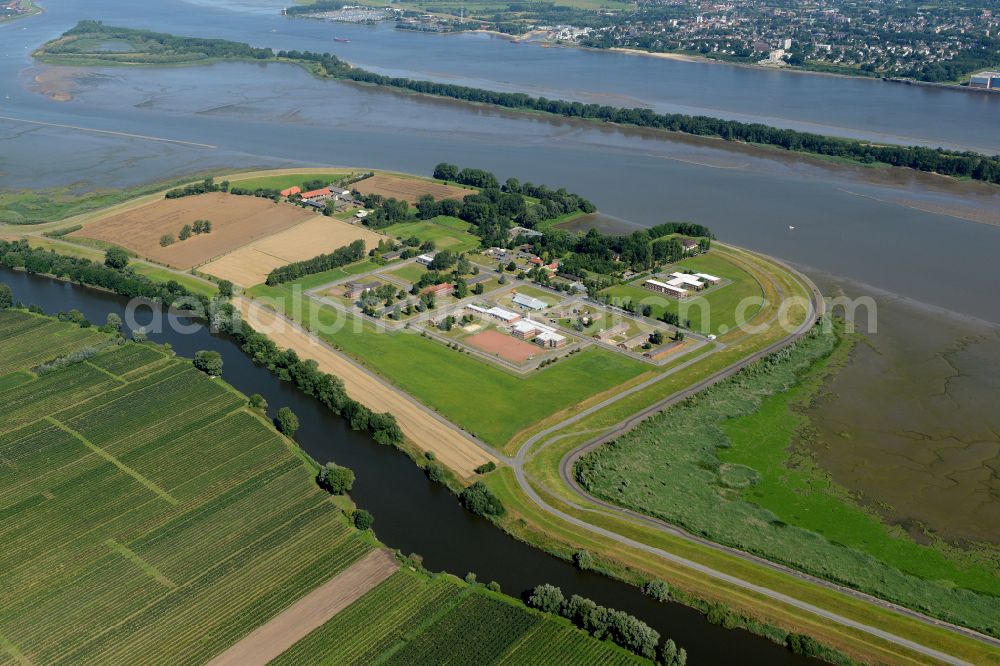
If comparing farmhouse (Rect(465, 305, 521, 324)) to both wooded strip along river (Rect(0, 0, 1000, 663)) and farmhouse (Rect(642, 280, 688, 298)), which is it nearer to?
farmhouse (Rect(642, 280, 688, 298))

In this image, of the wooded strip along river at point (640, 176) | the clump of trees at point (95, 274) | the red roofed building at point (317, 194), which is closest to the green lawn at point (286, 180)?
the red roofed building at point (317, 194)

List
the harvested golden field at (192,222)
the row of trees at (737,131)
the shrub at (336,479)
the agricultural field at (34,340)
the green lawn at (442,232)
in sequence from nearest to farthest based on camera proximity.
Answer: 1. the shrub at (336,479)
2. the agricultural field at (34,340)
3. the harvested golden field at (192,222)
4. the green lawn at (442,232)
5. the row of trees at (737,131)

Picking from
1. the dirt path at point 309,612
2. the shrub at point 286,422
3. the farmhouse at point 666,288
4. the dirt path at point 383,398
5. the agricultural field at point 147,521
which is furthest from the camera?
the farmhouse at point 666,288

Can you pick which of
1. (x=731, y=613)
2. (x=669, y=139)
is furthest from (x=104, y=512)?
(x=669, y=139)

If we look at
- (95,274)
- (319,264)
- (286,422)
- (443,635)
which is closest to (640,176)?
(319,264)

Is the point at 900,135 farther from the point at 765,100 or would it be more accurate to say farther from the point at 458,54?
the point at 458,54

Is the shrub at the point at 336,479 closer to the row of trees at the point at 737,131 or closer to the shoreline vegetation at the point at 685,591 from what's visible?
the shoreline vegetation at the point at 685,591

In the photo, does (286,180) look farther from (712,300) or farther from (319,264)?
(712,300)

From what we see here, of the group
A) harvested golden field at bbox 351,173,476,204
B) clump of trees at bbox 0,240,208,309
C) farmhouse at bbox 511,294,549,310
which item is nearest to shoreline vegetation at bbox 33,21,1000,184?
harvested golden field at bbox 351,173,476,204
